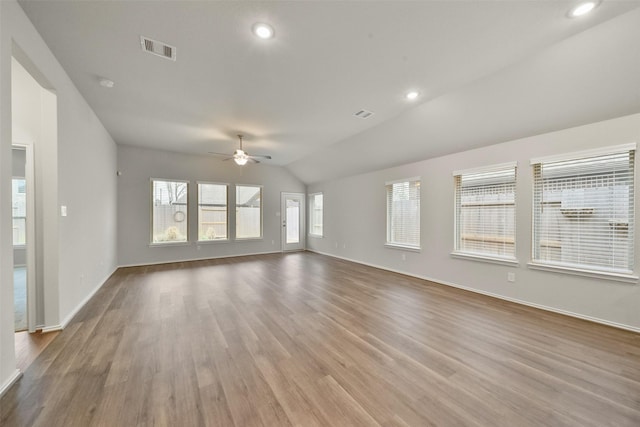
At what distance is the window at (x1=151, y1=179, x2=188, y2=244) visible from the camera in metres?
6.38

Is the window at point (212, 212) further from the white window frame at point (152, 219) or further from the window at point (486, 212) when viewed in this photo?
the window at point (486, 212)

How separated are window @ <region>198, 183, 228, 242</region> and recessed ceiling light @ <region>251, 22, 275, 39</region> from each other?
5.64 metres

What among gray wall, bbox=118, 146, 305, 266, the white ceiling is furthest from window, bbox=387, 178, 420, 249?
gray wall, bbox=118, 146, 305, 266

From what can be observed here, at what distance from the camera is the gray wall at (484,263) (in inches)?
115

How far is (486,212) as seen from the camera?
4.13 meters

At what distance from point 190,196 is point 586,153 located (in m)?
8.00

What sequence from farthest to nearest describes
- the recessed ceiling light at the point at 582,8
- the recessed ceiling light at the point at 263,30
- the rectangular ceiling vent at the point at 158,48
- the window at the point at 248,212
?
1. the window at the point at 248,212
2. the rectangular ceiling vent at the point at 158,48
3. the recessed ceiling light at the point at 263,30
4. the recessed ceiling light at the point at 582,8

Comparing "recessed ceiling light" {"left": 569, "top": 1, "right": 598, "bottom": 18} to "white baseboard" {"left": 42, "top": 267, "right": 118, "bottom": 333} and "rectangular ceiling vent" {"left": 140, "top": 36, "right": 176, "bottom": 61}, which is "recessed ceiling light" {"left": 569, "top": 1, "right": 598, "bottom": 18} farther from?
"white baseboard" {"left": 42, "top": 267, "right": 118, "bottom": 333}

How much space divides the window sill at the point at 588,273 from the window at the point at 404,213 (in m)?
2.02

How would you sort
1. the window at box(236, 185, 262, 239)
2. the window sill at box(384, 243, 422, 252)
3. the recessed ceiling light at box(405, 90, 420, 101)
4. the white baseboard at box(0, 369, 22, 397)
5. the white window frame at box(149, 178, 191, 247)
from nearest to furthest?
the white baseboard at box(0, 369, 22, 397) < the recessed ceiling light at box(405, 90, 420, 101) < the window sill at box(384, 243, 422, 252) < the white window frame at box(149, 178, 191, 247) < the window at box(236, 185, 262, 239)

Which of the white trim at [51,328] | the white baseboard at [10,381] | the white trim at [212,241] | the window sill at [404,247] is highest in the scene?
the window sill at [404,247]

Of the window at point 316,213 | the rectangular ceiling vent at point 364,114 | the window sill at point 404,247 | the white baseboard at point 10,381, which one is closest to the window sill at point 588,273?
the window sill at point 404,247

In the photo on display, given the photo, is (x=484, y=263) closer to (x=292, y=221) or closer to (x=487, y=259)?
(x=487, y=259)

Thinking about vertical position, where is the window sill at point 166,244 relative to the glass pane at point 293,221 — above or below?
below
